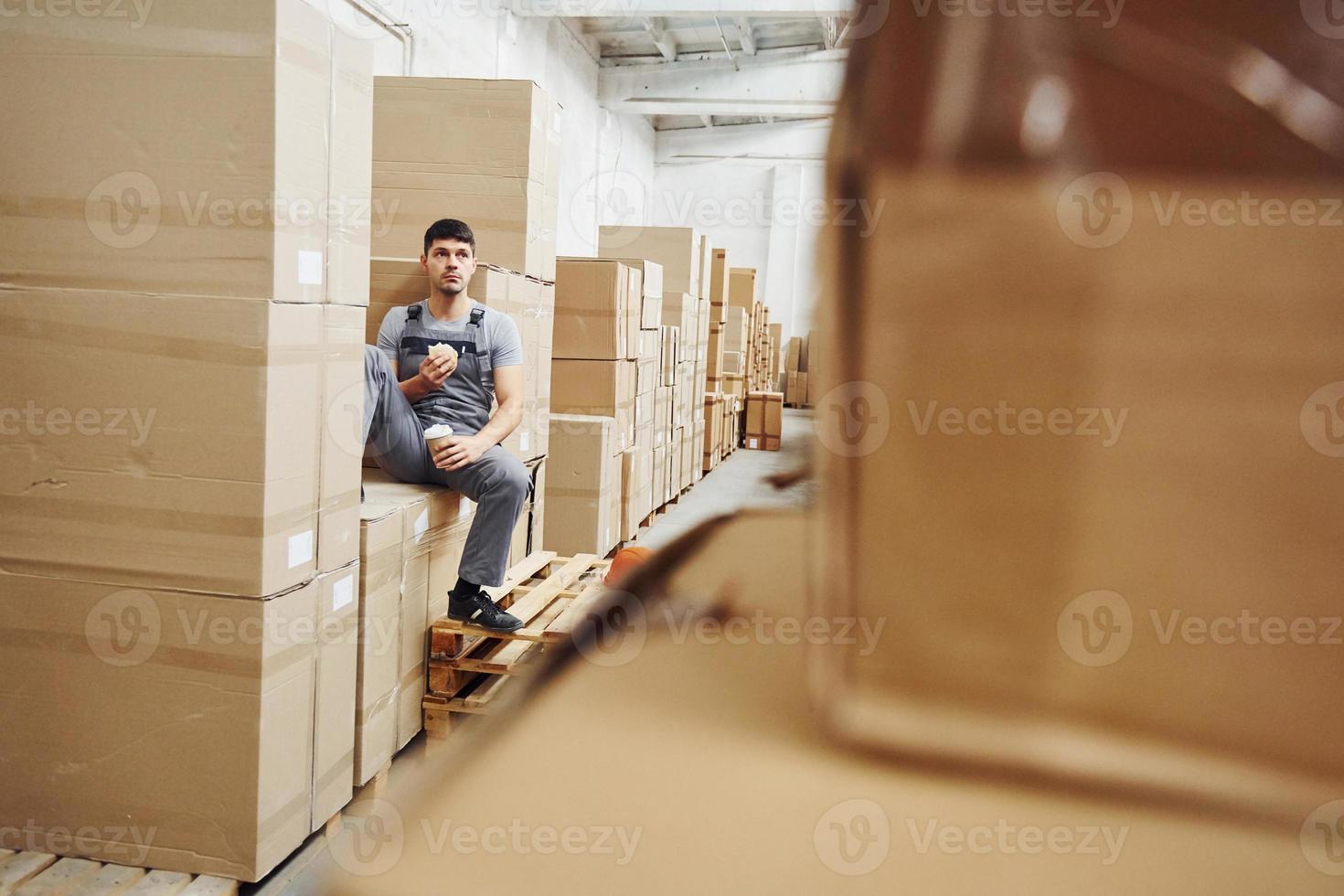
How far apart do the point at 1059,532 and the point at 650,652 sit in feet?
0.67

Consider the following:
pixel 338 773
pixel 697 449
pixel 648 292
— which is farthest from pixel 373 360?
pixel 697 449

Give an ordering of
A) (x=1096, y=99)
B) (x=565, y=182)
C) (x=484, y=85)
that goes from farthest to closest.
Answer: (x=565, y=182) < (x=484, y=85) < (x=1096, y=99)

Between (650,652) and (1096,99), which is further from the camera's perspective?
(650,652)

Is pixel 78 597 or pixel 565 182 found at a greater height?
pixel 565 182

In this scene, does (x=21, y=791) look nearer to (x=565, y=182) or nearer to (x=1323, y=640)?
(x=1323, y=640)

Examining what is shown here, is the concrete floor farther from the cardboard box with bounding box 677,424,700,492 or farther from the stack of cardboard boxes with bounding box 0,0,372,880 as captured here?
the cardboard box with bounding box 677,424,700,492

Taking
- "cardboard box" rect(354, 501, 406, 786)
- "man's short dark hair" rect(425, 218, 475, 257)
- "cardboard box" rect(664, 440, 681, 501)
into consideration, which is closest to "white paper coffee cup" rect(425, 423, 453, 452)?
"cardboard box" rect(354, 501, 406, 786)

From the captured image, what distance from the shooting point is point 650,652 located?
1.55 feet

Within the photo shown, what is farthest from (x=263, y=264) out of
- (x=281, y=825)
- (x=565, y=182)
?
(x=565, y=182)

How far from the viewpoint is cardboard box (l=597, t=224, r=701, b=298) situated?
24.9 feet

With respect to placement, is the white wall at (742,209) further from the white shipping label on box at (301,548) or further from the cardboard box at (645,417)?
the white shipping label on box at (301,548)

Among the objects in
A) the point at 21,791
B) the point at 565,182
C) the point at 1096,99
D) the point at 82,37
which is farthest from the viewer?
the point at 565,182

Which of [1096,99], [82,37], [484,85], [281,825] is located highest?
[484,85]

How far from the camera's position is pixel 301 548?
2154 mm
